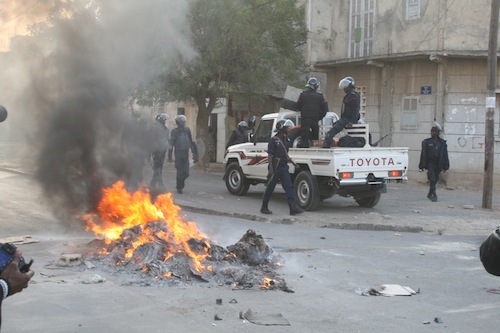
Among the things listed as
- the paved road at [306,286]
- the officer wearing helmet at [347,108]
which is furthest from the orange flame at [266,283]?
the officer wearing helmet at [347,108]

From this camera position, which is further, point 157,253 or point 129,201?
point 129,201

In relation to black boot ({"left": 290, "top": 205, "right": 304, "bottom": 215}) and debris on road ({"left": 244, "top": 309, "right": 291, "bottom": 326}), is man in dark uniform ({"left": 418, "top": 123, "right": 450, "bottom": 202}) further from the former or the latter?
debris on road ({"left": 244, "top": 309, "right": 291, "bottom": 326})

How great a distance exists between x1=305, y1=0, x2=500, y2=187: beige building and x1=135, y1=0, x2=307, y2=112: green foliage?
1.44 m

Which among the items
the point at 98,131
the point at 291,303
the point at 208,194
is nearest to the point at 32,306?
the point at 291,303

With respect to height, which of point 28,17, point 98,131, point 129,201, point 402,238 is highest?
point 28,17

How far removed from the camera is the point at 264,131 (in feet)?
46.9

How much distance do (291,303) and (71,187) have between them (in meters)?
4.13

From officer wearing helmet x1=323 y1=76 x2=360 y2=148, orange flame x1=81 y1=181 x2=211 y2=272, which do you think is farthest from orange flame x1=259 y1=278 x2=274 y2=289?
officer wearing helmet x1=323 y1=76 x2=360 y2=148

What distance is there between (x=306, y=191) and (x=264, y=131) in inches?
Result: 102

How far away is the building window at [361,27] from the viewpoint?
820 inches

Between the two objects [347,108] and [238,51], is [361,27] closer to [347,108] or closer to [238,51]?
[238,51]

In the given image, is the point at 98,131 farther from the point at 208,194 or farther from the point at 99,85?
the point at 208,194

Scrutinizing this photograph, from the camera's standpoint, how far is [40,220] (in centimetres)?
1012

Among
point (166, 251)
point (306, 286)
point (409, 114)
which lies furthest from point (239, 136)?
point (306, 286)
